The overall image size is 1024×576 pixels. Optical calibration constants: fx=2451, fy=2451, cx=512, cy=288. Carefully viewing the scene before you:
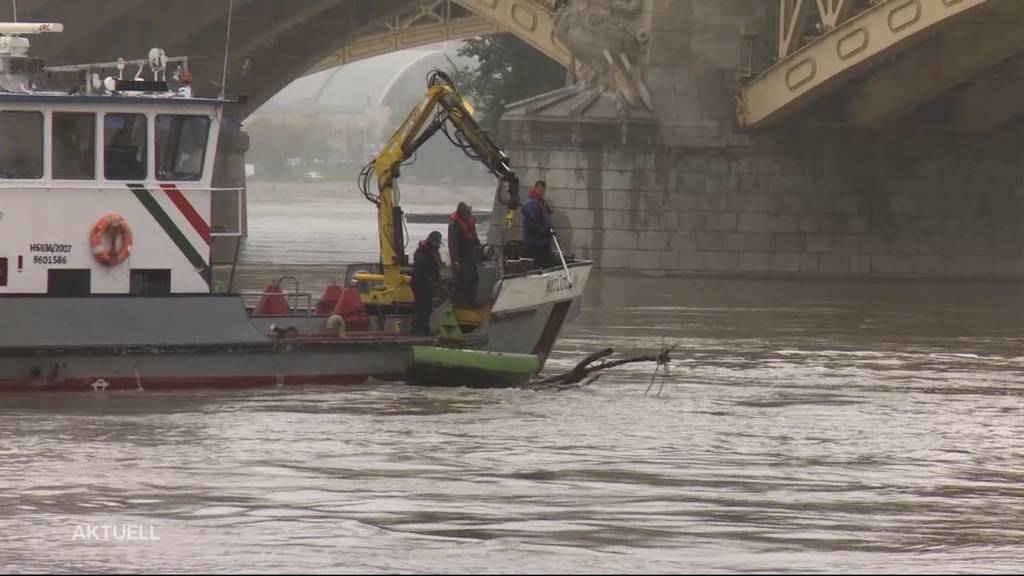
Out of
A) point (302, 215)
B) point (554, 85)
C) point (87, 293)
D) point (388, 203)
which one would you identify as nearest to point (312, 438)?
point (87, 293)

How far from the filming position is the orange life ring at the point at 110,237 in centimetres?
2333

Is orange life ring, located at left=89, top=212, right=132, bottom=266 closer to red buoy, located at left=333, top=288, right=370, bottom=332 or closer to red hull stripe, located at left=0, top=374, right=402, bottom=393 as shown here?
red hull stripe, located at left=0, top=374, right=402, bottom=393

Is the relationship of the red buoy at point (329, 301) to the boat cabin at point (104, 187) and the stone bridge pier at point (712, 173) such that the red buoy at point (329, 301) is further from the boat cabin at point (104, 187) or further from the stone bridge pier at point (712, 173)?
the stone bridge pier at point (712, 173)

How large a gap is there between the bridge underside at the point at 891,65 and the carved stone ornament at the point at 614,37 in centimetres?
223

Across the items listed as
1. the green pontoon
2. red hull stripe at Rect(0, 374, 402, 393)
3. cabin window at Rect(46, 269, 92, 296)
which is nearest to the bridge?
the green pontoon

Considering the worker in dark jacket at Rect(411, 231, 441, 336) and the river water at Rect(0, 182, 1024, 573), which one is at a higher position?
the worker in dark jacket at Rect(411, 231, 441, 336)

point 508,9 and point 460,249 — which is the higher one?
point 508,9

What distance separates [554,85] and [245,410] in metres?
53.7

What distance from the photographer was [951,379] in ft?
91.8

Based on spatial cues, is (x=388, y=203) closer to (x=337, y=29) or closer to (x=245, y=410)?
(x=245, y=410)

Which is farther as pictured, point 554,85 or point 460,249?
point 554,85

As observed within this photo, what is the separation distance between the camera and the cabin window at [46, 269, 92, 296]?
2339 centimetres

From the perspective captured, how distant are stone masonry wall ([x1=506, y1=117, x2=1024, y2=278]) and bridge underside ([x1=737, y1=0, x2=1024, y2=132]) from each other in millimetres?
955

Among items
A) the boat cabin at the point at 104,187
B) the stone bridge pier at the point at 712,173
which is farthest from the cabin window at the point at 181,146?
the stone bridge pier at the point at 712,173
